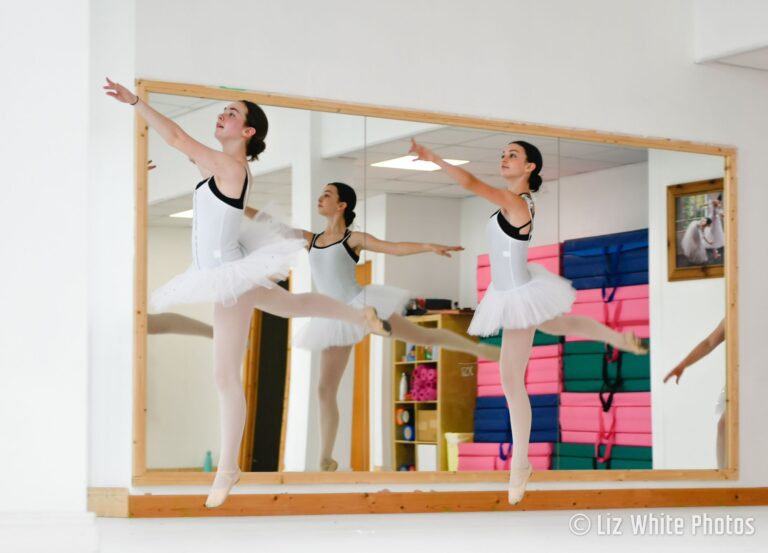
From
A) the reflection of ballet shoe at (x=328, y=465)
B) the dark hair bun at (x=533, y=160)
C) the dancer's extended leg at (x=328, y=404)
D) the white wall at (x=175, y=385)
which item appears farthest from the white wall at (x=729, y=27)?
the white wall at (x=175, y=385)

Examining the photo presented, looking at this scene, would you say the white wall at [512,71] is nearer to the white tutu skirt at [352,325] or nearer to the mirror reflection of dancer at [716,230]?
the mirror reflection of dancer at [716,230]

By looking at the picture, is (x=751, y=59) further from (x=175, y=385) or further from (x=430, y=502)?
(x=175, y=385)

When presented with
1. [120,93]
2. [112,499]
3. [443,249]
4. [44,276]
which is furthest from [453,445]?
[44,276]

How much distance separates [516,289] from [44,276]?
13.7 ft

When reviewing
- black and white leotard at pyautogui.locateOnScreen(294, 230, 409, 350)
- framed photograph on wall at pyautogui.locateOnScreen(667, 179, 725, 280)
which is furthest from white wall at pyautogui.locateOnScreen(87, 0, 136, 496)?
framed photograph on wall at pyautogui.locateOnScreen(667, 179, 725, 280)

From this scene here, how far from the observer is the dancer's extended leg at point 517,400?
6.90m

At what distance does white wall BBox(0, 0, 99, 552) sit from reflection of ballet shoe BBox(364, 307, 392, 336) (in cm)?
349

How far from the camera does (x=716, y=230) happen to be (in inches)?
303

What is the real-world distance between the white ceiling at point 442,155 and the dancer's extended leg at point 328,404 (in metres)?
0.86

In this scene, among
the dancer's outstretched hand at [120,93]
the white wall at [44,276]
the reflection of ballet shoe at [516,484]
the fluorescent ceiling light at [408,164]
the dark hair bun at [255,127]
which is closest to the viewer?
the white wall at [44,276]

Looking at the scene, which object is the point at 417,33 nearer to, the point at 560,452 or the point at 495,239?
the point at 495,239

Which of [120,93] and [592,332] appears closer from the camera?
[120,93]

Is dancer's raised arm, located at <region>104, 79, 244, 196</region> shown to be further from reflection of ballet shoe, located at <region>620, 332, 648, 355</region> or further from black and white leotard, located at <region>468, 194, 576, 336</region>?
reflection of ballet shoe, located at <region>620, 332, 648, 355</region>

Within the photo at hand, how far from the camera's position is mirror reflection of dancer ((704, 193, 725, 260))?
7.67 metres
